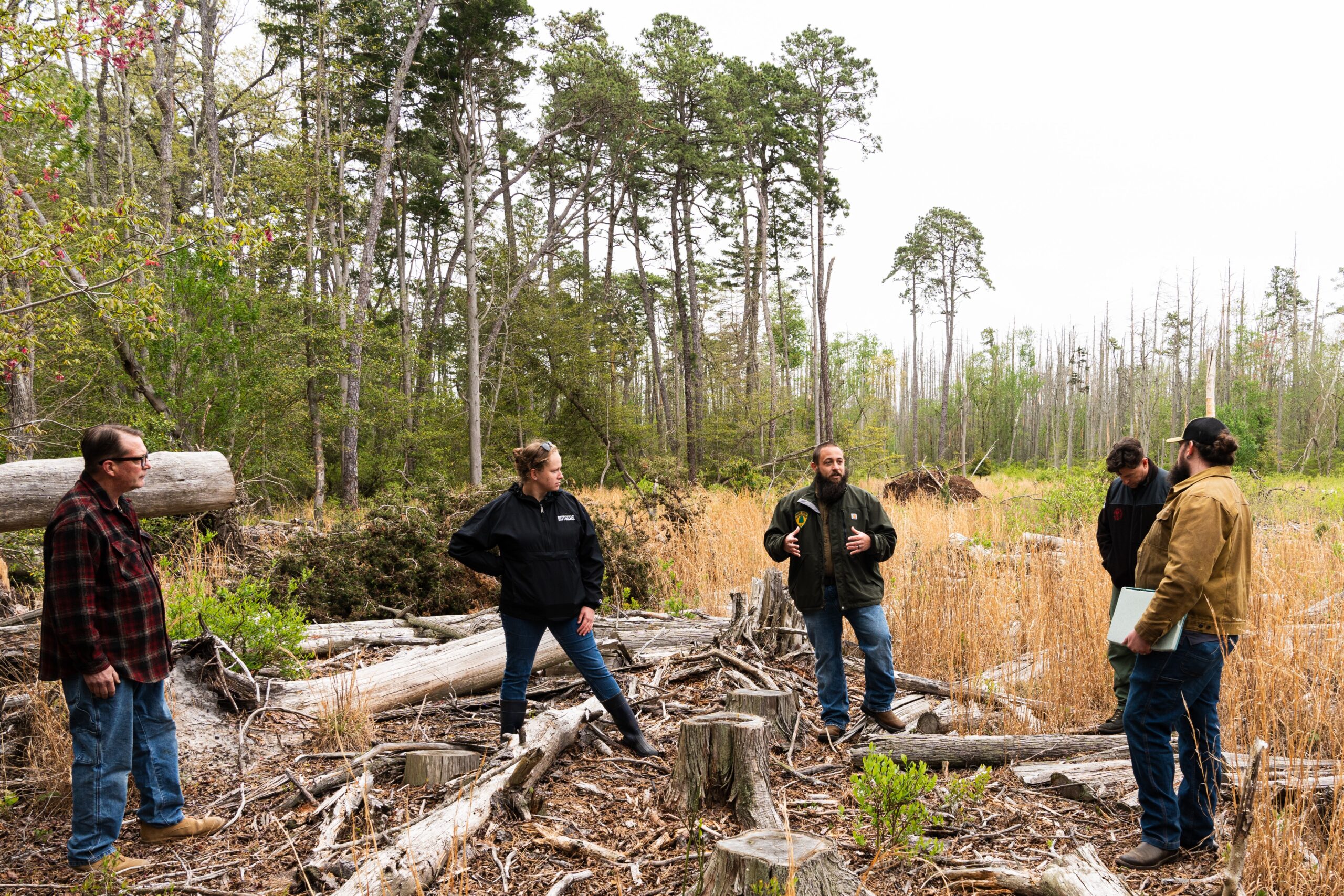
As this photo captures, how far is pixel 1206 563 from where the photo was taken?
120 inches

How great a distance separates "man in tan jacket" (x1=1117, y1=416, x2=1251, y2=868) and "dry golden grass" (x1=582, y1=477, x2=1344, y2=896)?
0.29 meters

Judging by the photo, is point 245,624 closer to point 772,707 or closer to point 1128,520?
point 772,707

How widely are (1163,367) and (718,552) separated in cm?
4947

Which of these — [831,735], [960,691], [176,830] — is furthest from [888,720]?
[176,830]

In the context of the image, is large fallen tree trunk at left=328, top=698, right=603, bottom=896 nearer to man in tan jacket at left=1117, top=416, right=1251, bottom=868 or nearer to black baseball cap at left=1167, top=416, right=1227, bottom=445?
man in tan jacket at left=1117, top=416, right=1251, bottom=868

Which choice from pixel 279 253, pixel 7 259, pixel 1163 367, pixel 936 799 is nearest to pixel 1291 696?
pixel 936 799

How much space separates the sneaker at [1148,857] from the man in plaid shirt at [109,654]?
3965mm

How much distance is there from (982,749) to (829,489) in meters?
1.67

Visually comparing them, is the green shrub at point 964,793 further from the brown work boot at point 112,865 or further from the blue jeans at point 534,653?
the brown work boot at point 112,865

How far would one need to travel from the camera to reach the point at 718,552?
972 cm

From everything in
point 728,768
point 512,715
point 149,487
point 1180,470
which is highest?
point 1180,470

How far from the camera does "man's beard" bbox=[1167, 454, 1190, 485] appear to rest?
334 cm

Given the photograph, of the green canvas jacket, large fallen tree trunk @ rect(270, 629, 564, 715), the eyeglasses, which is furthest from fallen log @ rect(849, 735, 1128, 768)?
the eyeglasses

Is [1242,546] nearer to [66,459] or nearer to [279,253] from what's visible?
[66,459]
